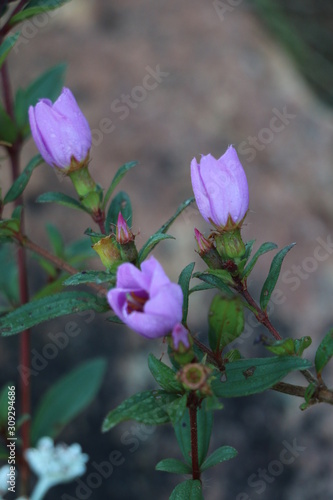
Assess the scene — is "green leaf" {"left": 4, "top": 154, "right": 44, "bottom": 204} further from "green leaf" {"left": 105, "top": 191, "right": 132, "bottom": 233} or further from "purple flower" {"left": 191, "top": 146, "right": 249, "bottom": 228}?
"purple flower" {"left": 191, "top": 146, "right": 249, "bottom": 228}

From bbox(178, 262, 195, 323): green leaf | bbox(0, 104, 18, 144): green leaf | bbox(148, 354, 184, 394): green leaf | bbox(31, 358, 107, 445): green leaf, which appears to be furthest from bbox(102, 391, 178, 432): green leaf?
bbox(31, 358, 107, 445): green leaf

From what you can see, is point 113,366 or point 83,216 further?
point 83,216

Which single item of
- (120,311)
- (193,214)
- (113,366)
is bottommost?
(113,366)

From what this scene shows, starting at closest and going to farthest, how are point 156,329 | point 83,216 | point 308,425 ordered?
point 156,329 → point 308,425 → point 83,216

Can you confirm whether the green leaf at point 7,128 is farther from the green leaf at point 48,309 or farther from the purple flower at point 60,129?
the green leaf at point 48,309

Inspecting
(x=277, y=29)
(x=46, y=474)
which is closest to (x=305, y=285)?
(x=46, y=474)

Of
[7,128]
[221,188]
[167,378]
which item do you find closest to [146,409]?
[167,378]

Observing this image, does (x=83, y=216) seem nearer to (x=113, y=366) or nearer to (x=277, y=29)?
(x=113, y=366)
